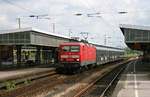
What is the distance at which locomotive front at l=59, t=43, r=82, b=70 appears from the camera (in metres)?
19.2

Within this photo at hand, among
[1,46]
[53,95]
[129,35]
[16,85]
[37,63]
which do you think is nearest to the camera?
[53,95]

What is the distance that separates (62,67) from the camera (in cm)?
1955

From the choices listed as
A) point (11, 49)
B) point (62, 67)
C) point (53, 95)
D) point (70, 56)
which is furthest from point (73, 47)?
point (11, 49)

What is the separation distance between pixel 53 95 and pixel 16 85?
3991mm

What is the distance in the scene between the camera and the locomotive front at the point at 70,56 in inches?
757

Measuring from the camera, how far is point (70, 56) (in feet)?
63.8

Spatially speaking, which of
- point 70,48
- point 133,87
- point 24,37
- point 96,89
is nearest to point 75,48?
point 70,48

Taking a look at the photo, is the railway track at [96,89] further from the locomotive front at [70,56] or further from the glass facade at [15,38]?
the glass facade at [15,38]

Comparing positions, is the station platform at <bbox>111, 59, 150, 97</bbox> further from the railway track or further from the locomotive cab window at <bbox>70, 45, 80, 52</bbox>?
the locomotive cab window at <bbox>70, 45, 80, 52</bbox>

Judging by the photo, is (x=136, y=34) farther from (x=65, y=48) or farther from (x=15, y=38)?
(x=15, y=38)

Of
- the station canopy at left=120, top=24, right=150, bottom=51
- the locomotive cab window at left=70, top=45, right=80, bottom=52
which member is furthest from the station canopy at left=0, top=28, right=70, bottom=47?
the station canopy at left=120, top=24, right=150, bottom=51

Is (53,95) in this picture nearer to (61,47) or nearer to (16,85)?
(16,85)

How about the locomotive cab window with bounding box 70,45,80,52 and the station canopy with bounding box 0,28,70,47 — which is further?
the station canopy with bounding box 0,28,70,47

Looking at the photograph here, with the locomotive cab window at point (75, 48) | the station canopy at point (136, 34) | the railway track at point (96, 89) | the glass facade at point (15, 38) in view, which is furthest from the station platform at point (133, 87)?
the glass facade at point (15, 38)
